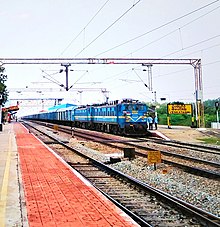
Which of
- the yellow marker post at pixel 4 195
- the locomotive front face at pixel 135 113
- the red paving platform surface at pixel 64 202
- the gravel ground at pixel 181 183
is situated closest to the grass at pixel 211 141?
the locomotive front face at pixel 135 113

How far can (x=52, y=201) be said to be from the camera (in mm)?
7871

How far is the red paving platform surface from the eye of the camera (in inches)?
246

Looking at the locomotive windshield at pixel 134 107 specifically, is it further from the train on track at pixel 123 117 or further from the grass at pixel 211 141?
the grass at pixel 211 141

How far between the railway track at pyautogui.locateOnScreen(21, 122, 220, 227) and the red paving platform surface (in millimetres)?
549

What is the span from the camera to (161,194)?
885cm

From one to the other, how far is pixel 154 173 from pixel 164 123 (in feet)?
151

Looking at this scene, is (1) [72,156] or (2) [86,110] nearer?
(1) [72,156]

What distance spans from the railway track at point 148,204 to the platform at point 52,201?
0.56 metres

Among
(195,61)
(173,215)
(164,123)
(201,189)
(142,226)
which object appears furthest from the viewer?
(164,123)

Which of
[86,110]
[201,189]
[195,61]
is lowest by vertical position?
[201,189]

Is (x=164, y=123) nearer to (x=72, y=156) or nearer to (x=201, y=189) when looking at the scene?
(x=72, y=156)

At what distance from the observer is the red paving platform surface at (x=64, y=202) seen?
20.5 ft

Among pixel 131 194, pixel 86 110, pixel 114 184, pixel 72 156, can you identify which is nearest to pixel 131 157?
pixel 72 156

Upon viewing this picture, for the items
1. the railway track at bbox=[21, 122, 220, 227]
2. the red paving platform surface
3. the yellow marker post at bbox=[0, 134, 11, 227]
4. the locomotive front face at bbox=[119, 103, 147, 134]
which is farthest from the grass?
the yellow marker post at bbox=[0, 134, 11, 227]
